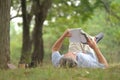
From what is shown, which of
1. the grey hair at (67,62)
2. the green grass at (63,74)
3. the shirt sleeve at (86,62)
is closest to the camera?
the green grass at (63,74)

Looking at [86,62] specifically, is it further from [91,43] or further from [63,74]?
[63,74]

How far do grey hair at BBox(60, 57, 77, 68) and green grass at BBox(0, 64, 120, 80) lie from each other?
0.97 feet

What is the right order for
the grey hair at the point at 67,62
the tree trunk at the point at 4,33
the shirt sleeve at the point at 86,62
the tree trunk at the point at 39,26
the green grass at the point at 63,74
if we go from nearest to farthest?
the green grass at the point at 63,74
the grey hair at the point at 67,62
the shirt sleeve at the point at 86,62
the tree trunk at the point at 4,33
the tree trunk at the point at 39,26

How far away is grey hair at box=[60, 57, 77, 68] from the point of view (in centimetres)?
760

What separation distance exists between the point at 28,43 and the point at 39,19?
916 mm

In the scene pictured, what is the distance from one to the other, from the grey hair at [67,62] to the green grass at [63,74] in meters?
0.30

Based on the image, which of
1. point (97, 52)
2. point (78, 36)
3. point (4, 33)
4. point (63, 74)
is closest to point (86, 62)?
point (97, 52)

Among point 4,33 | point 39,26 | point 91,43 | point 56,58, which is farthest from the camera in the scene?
point 39,26

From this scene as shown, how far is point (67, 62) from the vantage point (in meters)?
7.64

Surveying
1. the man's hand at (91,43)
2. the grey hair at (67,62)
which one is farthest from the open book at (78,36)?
the grey hair at (67,62)

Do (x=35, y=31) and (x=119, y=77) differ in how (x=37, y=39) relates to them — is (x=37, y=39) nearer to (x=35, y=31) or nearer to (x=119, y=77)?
(x=35, y=31)

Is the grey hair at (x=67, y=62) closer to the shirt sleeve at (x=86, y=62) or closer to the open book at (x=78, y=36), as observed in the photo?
the shirt sleeve at (x=86, y=62)

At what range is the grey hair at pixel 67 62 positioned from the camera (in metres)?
7.60

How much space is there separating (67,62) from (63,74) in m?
0.88
